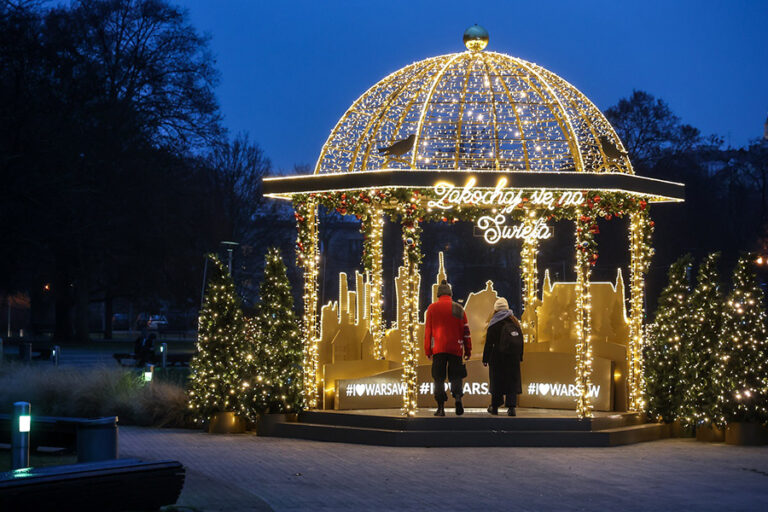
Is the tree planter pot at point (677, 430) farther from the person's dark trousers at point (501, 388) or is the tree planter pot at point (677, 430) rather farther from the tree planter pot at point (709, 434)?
the person's dark trousers at point (501, 388)

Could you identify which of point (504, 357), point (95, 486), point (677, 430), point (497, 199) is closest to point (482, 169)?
point (497, 199)

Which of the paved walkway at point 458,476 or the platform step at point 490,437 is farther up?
the platform step at point 490,437

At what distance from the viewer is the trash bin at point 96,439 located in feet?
36.4

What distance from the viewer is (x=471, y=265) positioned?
167ft

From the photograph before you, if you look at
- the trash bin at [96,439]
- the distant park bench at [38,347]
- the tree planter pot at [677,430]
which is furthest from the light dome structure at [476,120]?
the distant park bench at [38,347]

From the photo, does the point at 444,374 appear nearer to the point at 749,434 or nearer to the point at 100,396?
the point at 749,434

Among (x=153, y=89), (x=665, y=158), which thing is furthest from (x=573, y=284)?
(x=153, y=89)

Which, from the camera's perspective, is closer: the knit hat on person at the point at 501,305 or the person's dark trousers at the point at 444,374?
the person's dark trousers at the point at 444,374

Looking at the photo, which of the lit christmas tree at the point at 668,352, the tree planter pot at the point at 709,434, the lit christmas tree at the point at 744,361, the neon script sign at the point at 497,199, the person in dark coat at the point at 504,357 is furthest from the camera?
the lit christmas tree at the point at 668,352

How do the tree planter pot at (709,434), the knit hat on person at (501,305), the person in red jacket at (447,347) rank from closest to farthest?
the tree planter pot at (709,434)
the person in red jacket at (447,347)
the knit hat on person at (501,305)

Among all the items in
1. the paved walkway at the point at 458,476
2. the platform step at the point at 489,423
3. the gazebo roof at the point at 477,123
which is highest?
the gazebo roof at the point at 477,123

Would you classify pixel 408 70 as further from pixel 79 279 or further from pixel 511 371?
pixel 79 279

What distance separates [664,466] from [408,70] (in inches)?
324

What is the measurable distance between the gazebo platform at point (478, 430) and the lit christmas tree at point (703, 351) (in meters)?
0.75
